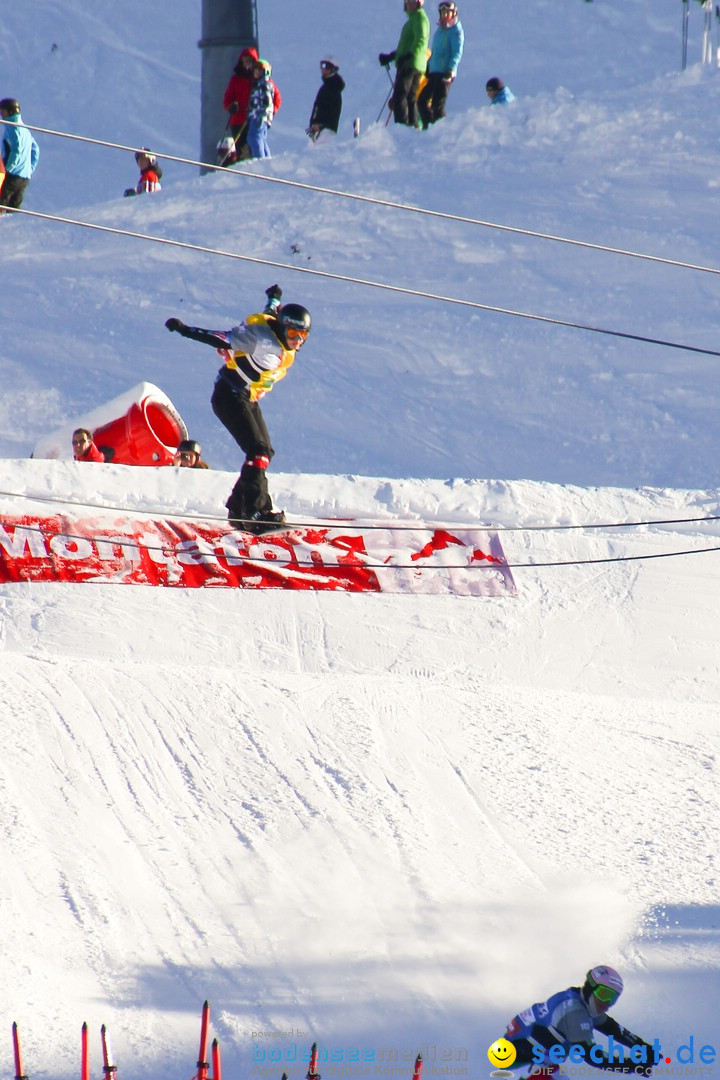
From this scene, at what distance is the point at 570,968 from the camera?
711 cm

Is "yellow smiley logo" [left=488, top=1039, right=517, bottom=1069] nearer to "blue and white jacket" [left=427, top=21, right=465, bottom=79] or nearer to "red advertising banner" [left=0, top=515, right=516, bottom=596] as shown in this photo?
"red advertising banner" [left=0, top=515, right=516, bottom=596]

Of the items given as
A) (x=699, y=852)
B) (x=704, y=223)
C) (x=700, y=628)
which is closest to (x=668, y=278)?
(x=704, y=223)

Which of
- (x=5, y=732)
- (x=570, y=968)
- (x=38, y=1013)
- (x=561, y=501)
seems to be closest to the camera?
(x=38, y=1013)

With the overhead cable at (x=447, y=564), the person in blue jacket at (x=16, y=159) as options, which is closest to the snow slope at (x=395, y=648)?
the overhead cable at (x=447, y=564)

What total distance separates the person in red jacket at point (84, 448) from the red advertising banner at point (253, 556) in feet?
3.69

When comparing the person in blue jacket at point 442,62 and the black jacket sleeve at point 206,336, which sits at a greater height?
the person in blue jacket at point 442,62

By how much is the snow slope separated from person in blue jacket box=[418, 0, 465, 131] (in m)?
0.78

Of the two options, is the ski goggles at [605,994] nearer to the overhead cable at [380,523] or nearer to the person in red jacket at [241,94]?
the overhead cable at [380,523]

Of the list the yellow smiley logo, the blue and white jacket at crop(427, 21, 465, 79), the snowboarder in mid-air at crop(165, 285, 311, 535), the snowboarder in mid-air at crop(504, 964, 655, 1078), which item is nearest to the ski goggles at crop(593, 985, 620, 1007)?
the snowboarder in mid-air at crop(504, 964, 655, 1078)

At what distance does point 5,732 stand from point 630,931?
3.85 m

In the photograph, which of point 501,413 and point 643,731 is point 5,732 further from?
point 501,413

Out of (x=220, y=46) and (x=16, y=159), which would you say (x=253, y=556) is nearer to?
(x=16, y=159)

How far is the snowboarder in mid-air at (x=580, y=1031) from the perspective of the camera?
18.1 ft

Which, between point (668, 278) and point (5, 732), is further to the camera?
point (668, 278)
